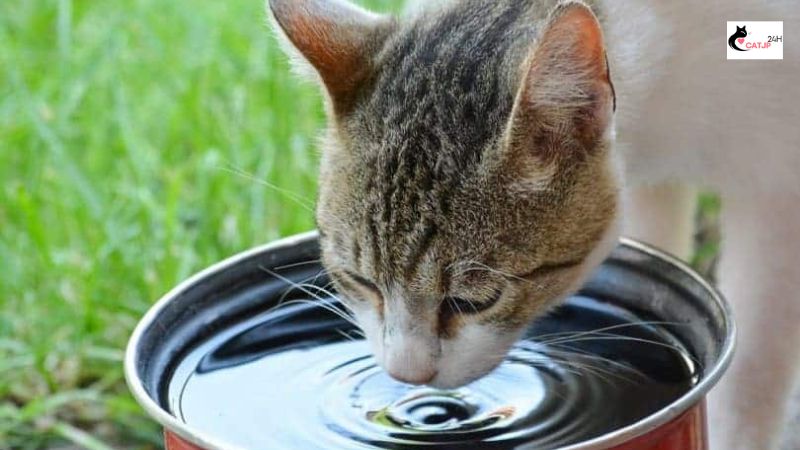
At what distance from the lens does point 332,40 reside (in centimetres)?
129

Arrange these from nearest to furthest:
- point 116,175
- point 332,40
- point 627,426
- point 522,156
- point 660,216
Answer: point 627,426 → point 522,156 → point 332,40 → point 660,216 → point 116,175

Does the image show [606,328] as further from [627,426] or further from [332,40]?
[332,40]

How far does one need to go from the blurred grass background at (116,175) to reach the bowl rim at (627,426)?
500 mm

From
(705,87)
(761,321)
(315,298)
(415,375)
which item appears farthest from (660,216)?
(415,375)

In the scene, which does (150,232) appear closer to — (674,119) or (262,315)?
(262,315)

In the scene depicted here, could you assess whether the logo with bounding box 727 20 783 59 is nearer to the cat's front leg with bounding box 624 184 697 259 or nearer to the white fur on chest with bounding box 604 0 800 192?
the white fur on chest with bounding box 604 0 800 192

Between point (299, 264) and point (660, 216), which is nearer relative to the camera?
point (299, 264)

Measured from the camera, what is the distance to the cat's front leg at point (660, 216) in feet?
5.90

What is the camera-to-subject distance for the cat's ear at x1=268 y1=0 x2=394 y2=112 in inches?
49.8

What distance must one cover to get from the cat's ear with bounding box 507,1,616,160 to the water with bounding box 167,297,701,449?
255mm

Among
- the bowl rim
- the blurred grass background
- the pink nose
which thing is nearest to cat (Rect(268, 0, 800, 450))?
the pink nose

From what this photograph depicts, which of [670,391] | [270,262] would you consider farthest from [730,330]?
[270,262]

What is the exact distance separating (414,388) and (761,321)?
1.53ft

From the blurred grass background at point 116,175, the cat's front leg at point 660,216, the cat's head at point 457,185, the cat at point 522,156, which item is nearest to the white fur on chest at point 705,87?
the cat at point 522,156
